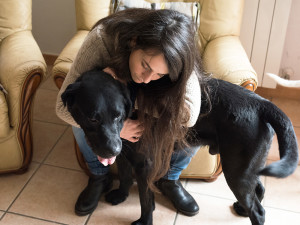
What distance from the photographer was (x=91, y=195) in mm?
1714

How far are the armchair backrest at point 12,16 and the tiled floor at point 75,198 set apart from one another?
62 centimetres

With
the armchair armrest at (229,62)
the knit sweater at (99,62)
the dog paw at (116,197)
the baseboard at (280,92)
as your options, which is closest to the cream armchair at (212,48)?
the armchair armrest at (229,62)

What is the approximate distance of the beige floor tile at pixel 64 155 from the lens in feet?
6.44

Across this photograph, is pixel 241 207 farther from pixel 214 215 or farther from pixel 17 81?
pixel 17 81

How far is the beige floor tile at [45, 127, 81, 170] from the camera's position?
196cm

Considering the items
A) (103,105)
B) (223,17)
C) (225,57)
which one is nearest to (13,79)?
(103,105)

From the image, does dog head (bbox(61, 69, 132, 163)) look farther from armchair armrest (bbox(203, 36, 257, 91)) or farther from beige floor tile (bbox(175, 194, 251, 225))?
beige floor tile (bbox(175, 194, 251, 225))

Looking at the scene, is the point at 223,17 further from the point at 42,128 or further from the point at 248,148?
the point at 42,128

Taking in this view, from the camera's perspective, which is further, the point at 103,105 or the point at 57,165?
the point at 57,165

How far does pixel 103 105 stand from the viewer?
109 cm

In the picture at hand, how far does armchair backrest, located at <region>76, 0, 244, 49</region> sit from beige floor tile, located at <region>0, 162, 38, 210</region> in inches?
31.2

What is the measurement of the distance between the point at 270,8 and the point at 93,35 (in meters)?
1.25

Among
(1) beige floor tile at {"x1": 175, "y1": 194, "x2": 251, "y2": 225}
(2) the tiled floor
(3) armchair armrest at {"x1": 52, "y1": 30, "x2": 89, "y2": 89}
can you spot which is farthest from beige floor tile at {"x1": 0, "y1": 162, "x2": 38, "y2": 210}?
(1) beige floor tile at {"x1": 175, "y1": 194, "x2": 251, "y2": 225}

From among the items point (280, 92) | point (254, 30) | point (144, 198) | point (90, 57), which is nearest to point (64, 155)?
point (144, 198)
